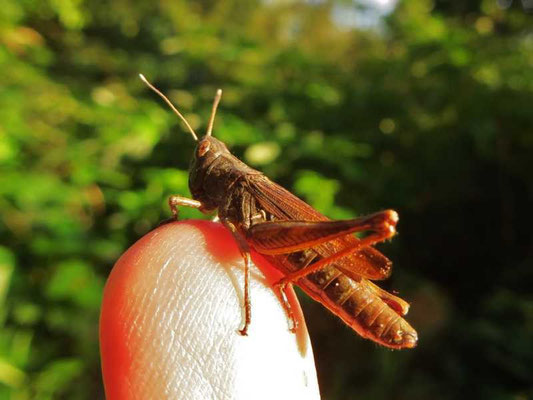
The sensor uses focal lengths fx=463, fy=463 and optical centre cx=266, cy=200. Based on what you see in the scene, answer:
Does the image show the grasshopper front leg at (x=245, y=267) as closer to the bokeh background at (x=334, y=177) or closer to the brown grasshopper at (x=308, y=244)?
the brown grasshopper at (x=308, y=244)

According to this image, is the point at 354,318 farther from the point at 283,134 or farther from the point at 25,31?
the point at 25,31

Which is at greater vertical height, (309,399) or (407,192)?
(407,192)

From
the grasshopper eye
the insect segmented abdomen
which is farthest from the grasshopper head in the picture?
the insect segmented abdomen

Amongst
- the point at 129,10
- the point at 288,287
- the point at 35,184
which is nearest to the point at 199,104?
the point at 35,184

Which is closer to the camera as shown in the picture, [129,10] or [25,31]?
[25,31]

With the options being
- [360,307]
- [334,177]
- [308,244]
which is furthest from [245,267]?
[334,177]

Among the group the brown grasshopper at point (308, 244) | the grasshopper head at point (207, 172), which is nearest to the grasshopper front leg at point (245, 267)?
the brown grasshopper at point (308, 244)

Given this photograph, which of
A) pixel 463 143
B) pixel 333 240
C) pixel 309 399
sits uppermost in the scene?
pixel 463 143

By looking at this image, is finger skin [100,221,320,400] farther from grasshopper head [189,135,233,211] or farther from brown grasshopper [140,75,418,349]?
grasshopper head [189,135,233,211]
